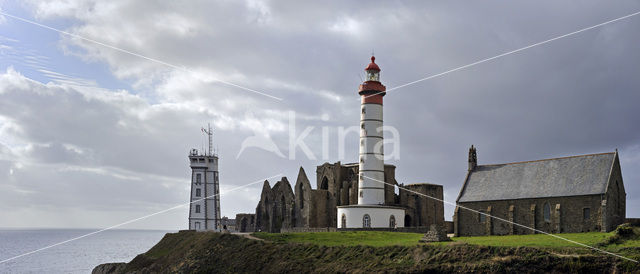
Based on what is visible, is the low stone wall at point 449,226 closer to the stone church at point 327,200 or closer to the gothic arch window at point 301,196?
the stone church at point 327,200

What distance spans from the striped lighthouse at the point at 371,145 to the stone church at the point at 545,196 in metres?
9.32

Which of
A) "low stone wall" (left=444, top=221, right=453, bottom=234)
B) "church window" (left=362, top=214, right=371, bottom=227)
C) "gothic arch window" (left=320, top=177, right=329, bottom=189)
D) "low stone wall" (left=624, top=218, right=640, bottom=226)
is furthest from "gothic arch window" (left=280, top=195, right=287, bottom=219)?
"low stone wall" (left=624, top=218, right=640, bottom=226)

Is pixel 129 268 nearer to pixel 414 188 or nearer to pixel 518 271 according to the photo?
pixel 414 188

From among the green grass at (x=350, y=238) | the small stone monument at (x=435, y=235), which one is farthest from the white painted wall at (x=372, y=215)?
the small stone monument at (x=435, y=235)

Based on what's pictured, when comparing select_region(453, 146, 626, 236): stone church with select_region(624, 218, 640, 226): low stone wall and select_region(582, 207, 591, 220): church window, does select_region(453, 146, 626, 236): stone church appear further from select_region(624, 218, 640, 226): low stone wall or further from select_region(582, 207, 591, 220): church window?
select_region(624, 218, 640, 226): low stone wall

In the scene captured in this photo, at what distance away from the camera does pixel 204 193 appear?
3189 inches

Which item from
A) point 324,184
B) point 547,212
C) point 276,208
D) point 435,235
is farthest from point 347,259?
point 276,208

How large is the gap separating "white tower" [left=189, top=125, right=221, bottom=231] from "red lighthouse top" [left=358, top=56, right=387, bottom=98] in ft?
106

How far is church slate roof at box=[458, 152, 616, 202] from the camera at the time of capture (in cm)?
4275

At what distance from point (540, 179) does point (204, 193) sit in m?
48.1

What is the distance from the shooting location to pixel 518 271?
1188 inches

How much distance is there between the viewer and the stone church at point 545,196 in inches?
1642

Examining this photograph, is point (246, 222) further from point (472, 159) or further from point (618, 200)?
point (618, 200)

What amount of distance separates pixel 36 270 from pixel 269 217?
95.8ft
